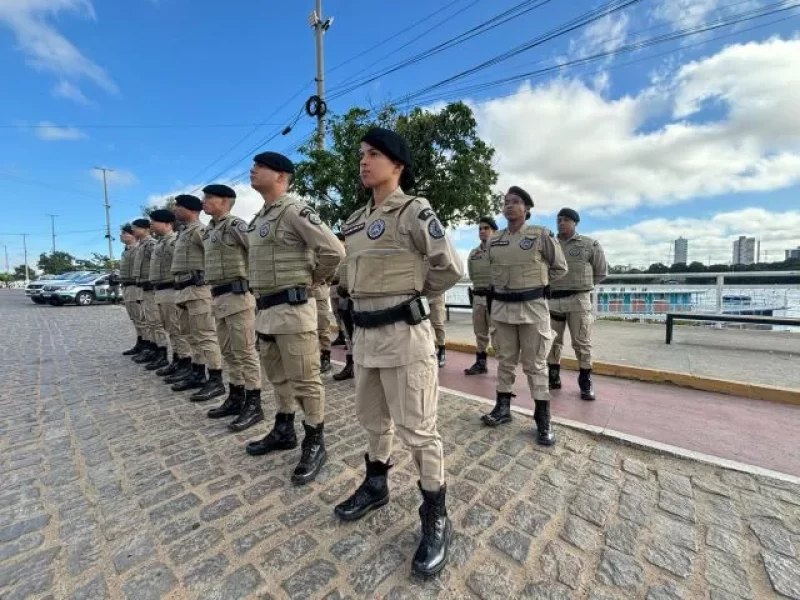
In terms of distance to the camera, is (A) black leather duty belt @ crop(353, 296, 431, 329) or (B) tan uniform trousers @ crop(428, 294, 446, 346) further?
(B) tan uniform trousers @ crop(428, 294, 446, 346)

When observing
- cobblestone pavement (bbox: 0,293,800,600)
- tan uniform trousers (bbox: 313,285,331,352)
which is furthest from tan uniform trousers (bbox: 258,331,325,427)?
tan uniform trousers (bbox: 313,285,331,352)

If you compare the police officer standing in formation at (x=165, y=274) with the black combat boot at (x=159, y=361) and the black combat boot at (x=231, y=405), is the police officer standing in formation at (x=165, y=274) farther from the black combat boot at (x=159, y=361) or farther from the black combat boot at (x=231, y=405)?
the black combat boot at (x=231, y=405)

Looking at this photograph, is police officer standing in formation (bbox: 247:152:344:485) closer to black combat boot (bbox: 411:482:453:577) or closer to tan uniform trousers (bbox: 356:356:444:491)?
tan uniform trousers (bbox: 356:356:444:491)

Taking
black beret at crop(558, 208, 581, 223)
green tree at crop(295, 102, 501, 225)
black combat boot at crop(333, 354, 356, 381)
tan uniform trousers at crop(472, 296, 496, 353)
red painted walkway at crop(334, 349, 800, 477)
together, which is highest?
green tree at crop(295, 102, 501, 225)

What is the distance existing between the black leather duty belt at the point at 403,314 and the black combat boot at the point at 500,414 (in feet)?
5.99

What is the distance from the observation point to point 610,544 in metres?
1.96

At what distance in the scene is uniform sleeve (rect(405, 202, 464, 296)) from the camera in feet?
6.29

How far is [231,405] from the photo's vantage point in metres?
3.72

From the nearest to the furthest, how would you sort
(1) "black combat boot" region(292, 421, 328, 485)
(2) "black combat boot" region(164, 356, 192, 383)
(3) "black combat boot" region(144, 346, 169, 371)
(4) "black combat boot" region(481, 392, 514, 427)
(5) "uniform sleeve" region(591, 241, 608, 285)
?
(1) "black combat boot" region(292, 421, 328, 485) → (4) "black combat boot" region(481, 392, 514, 427) → (5) "uniform sleeve" region(591, 241, 608, 285) → (2) "black combat boot" region(164, 356, 192, 383) → (3) "black combat boot" region(144, 346, 169, 371)

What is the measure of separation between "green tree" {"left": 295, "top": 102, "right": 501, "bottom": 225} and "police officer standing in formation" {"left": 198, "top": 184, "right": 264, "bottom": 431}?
6074mm

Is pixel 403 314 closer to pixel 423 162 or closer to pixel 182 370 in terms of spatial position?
pixel 182 370

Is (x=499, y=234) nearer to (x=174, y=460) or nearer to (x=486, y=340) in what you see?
(x=486, y=340)

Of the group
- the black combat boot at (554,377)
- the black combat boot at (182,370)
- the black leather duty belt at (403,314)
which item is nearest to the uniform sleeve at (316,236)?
the black leather duty belt at (403,314)

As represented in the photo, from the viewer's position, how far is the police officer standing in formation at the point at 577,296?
162 inches
